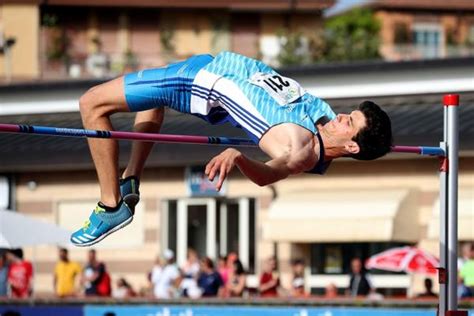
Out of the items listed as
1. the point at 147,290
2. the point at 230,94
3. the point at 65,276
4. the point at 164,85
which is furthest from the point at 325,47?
the point at 230,94

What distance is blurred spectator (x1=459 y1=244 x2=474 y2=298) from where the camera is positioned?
18141 millimetres

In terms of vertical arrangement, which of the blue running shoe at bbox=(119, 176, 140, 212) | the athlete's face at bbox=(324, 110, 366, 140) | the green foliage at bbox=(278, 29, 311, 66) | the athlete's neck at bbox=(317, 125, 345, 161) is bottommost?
the blue running shoe at bbox=(119, 176, 140, 212)

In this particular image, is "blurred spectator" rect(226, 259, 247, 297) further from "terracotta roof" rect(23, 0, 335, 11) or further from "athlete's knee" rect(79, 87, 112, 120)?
"terracotta roof" rect(23, 0, 335, 11)

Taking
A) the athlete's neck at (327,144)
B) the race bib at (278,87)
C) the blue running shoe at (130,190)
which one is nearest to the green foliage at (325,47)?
the blue running shoe at (130,190)

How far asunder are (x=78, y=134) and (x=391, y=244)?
1553 cm

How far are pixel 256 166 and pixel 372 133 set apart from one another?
95 centimetres

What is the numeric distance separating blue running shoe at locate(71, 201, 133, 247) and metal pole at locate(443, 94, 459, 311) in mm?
2138

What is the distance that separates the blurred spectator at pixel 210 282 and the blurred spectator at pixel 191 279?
191 mm

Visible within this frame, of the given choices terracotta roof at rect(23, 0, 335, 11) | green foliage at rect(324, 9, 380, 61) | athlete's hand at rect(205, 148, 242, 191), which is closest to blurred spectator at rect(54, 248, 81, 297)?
athlete's hand at rect(205, 148, 242, 191)

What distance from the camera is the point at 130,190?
952cm

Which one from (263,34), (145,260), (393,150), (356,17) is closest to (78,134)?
(393,150)

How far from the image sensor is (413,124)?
22.2 meters

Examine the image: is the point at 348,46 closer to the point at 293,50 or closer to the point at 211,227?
the point at 293,50

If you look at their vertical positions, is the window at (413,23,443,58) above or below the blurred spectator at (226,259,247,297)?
above
